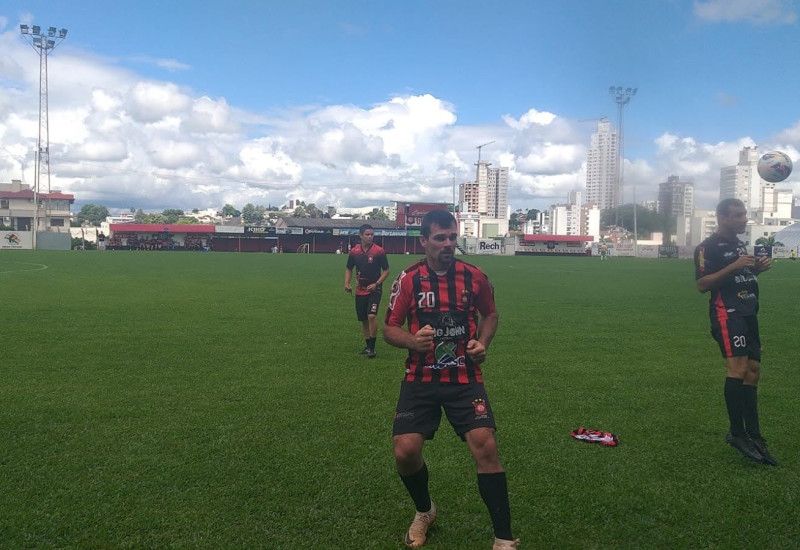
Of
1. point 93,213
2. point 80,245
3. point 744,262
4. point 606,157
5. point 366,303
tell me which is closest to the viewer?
point 744,262

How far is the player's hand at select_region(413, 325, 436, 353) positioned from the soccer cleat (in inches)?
44.2

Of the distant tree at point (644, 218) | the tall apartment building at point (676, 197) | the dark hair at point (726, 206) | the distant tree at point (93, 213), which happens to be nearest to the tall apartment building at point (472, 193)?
the distant tree at point (93, 213)

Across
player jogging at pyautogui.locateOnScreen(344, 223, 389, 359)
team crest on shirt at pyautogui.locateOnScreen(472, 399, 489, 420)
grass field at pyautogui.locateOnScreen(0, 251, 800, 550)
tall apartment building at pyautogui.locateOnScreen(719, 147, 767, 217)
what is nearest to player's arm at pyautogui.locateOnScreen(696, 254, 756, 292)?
grass field at pyautogui.locateOnScreen(0, 251, 800, 550)

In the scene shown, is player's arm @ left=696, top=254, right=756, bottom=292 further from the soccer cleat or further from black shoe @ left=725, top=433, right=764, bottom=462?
the soccer cleat

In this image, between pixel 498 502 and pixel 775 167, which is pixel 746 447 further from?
pixel 775 167

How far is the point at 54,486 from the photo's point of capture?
15.1 ft

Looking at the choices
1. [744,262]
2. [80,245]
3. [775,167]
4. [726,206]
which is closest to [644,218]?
[775,167]

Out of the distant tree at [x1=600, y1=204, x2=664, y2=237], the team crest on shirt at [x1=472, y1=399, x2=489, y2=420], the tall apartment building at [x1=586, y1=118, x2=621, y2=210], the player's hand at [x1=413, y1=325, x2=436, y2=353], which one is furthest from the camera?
the tall apartment building at [x1=586, y1=118, x2=621, y2=210]

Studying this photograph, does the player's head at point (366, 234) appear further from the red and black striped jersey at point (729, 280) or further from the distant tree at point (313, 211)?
the distant tree at point (313, 211)

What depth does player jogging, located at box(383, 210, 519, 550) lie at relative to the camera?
386 cm

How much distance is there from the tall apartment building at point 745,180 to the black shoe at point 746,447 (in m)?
3.13

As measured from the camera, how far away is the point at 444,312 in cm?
392

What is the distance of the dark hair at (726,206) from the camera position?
5.79 meters

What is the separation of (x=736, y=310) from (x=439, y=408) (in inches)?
127
